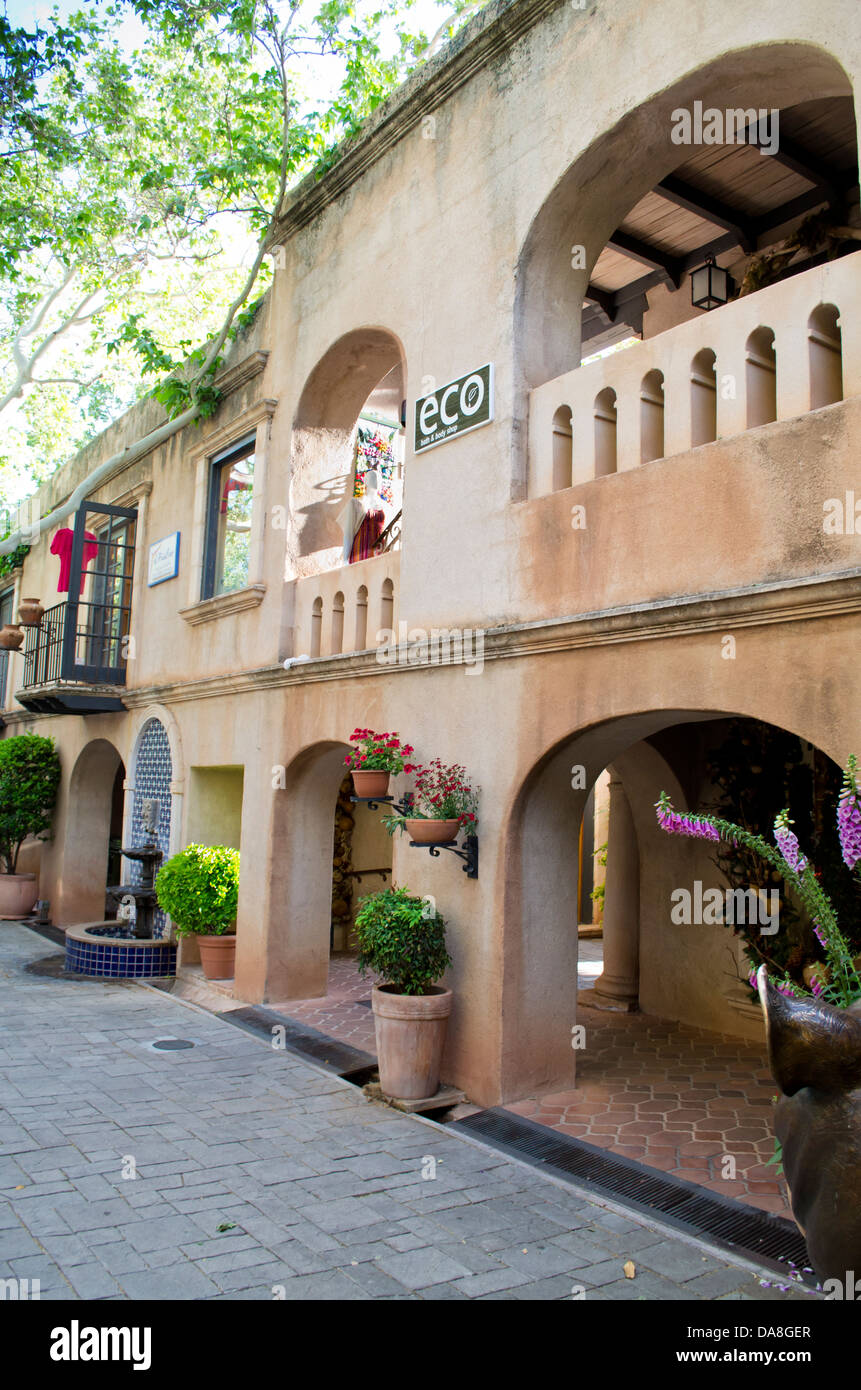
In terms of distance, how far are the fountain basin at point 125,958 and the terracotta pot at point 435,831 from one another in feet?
19.7

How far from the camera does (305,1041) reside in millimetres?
8516

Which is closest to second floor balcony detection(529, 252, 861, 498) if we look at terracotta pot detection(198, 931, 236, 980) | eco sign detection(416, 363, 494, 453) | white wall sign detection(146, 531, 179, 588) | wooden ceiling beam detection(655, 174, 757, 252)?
eco sign detection(416, 363, 494, 453)

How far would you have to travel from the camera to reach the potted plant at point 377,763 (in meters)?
7.54

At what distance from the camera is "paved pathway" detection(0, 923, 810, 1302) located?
167 inches

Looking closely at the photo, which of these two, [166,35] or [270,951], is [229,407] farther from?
[270,951]

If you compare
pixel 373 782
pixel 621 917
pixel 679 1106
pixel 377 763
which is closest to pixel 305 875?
pixel 373 782

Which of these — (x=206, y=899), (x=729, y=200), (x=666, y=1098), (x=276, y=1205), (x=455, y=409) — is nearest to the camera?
(x=276, y=1205)

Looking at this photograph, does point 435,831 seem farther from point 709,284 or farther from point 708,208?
point 708,208

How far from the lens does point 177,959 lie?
11.5 m

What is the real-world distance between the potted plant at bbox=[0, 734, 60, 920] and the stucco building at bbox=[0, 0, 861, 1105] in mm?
5003

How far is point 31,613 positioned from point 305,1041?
10.2m

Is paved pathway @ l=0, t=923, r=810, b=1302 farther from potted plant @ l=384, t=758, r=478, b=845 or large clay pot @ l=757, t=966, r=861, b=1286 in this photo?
A: large clay pot @ l=757, t=966, r=861, b=1286

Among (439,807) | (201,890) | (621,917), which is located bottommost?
(621,917)

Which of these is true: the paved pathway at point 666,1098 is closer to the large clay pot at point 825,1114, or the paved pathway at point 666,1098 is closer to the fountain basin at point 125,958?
the large clay pot at point 825,1114
